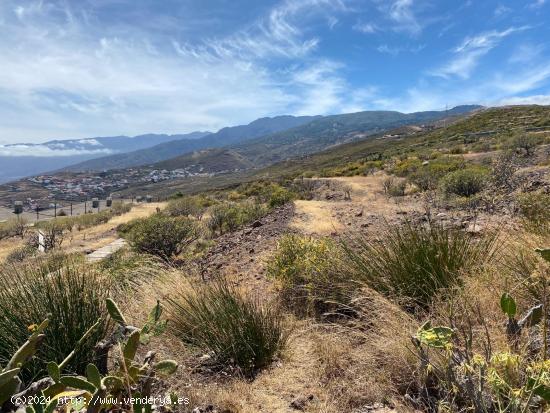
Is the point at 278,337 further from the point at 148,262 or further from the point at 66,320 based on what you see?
the point at 148,262

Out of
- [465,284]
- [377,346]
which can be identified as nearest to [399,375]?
[377,346]

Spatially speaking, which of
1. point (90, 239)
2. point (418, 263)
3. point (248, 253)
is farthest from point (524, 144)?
point (90, 239)

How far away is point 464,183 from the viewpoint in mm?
14594

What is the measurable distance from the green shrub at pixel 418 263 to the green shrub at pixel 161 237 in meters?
7.72

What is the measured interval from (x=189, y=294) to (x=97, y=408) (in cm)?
205

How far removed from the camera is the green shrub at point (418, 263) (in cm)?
405

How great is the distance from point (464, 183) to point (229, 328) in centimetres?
1310

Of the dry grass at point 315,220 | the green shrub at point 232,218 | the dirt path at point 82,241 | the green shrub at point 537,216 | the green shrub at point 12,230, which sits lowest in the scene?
the green shrub at point 12,230

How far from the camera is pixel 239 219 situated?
14156mm

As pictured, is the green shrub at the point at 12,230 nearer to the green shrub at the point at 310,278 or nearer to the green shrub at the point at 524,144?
the green shrub at the point at 310,278

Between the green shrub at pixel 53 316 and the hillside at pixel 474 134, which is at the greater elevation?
the hillside at pixel 474 134

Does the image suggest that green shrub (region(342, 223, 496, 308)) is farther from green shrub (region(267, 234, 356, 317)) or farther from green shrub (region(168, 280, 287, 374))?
green shrub (region(168, 280, 287, 374))

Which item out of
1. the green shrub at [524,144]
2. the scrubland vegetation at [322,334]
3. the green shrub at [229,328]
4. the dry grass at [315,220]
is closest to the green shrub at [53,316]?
the scrubland vegetation at [322,334]

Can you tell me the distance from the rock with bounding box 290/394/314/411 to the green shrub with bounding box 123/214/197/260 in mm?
8587
